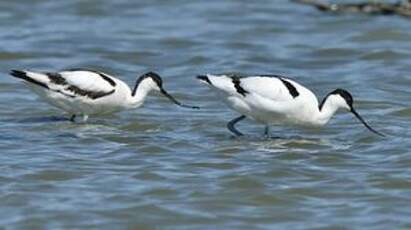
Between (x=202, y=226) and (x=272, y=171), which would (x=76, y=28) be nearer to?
(x=272, y=171)

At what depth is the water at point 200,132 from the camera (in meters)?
9.24

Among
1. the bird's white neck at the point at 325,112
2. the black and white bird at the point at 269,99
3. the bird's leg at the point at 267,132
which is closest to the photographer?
the black and white bird at the point at 269,99

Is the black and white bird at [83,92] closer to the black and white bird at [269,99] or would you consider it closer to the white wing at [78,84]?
the white wing at [78,84]

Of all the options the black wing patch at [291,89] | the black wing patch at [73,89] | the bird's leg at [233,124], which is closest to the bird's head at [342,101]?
the black wing patch at [291,89]

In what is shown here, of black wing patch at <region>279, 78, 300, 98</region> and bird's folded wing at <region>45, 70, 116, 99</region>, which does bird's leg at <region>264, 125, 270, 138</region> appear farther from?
bird's folded wing at <region>45, 70, 116, 99</region>

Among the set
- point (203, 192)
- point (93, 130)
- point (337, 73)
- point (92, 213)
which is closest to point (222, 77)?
point (93, 130)

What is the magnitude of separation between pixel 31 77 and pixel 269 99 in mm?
2067

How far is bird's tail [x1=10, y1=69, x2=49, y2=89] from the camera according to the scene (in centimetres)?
1195

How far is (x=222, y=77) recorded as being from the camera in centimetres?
1161

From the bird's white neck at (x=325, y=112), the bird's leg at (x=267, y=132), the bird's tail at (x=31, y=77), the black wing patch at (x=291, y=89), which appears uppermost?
the bird's tail at (x=31, y=77)

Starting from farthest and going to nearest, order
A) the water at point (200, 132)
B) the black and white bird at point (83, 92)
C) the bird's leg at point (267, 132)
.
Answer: the black and white bird at point (83, 92) → the bird's leg at point (267, 132) → the water at point (200, 132)

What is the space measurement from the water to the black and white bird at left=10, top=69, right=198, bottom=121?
186 mm

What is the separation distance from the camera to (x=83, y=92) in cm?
1234

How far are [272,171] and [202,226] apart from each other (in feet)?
5.35
